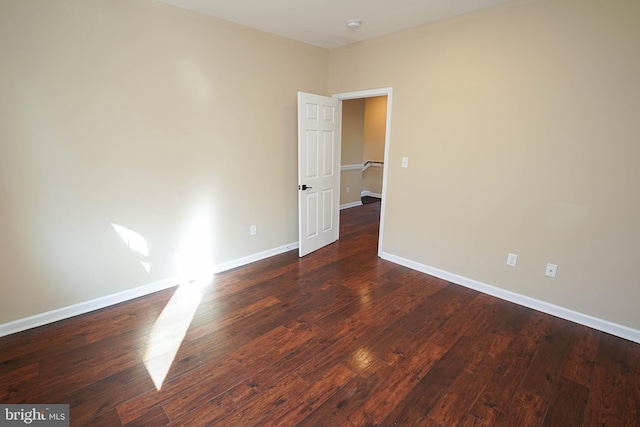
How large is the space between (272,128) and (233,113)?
20.5 inches

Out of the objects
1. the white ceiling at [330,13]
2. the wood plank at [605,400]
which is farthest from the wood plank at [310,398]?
the white ceiling at [330,13]

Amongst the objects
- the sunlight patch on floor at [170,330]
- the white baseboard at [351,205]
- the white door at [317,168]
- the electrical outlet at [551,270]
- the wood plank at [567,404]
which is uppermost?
the white door at [317,168]

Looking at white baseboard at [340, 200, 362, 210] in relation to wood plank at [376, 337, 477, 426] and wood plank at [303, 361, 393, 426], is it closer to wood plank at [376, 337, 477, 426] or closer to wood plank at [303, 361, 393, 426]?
wood plank at [376, 337, 477, 426]

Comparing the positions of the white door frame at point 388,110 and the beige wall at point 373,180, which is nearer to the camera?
the white door frame at point 388,110

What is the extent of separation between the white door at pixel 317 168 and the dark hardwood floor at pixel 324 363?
114cm

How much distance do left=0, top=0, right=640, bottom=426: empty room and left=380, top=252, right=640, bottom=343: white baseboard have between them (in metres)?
0.02

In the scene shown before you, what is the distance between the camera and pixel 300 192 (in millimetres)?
3701

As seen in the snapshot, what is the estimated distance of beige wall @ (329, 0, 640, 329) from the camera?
223 cm

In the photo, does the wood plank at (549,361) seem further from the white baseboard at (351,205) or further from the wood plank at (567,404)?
the white baseboard at (351,205)

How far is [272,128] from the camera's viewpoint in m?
3.60

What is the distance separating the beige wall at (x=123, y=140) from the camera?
2164 mm

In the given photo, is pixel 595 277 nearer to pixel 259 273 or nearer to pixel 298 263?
pixel 298 263

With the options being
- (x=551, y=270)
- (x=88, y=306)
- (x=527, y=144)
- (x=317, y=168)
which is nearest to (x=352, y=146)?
(x=317, y=168)

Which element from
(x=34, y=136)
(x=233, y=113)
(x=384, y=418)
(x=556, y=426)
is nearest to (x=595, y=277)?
(x=556, y=426)
